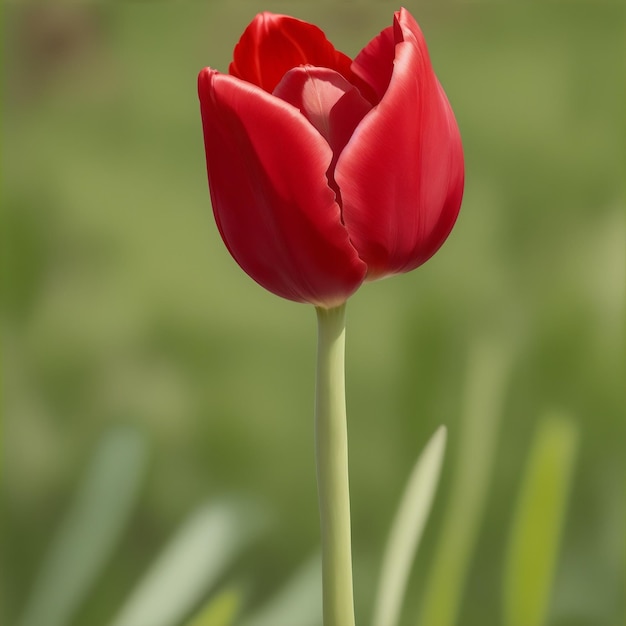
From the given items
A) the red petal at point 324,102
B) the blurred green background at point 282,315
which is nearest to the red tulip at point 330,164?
the red petal at point 324,102

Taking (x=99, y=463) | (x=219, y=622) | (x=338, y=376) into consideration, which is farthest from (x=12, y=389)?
(x=338, y=376)

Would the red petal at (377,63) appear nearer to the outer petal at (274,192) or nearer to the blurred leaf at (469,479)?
the outer petal at (274,192)

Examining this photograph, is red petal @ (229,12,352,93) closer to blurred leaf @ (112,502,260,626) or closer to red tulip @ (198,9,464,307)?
red tulip @ (198,9,464,307)

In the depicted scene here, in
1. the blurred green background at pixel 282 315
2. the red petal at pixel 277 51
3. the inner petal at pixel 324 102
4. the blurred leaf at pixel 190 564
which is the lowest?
the blurred leaf at pixel 190 564

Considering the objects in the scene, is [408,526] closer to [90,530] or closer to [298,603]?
[298,603]

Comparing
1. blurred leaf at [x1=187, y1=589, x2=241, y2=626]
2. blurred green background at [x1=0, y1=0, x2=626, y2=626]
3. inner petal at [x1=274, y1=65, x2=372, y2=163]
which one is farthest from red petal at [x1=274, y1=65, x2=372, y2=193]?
blurred leaf at [x1=187, y1=589, x2=241, y2=626]
